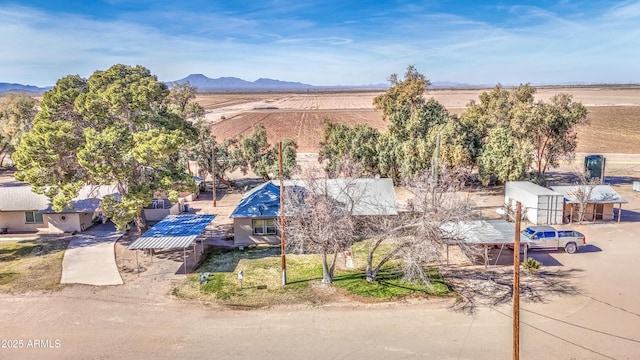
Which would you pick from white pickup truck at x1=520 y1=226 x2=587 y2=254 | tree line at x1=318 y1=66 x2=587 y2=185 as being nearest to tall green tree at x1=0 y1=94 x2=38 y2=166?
tree line at x1=318 y1=66 x2=587 y2=185

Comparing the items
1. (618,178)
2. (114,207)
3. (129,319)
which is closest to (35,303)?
(129,319)

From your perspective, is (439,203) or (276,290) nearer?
(439,203)

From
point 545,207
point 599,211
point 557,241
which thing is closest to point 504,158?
point 545,207

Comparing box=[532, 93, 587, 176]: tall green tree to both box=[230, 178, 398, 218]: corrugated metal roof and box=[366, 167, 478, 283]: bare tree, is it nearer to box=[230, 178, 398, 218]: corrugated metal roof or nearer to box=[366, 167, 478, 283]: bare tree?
box=[230, 178, 398, 218]: corrugated metal roof

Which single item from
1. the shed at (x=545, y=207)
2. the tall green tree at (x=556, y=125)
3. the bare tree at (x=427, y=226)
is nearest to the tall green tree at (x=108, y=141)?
the bare tree at (x=427, y=226)

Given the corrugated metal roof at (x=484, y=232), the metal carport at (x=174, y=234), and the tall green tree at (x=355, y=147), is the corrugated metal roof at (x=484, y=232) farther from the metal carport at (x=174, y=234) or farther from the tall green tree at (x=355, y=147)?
the tall green tree at (x=355, y=147)

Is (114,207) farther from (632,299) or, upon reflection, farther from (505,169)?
(505,169)
